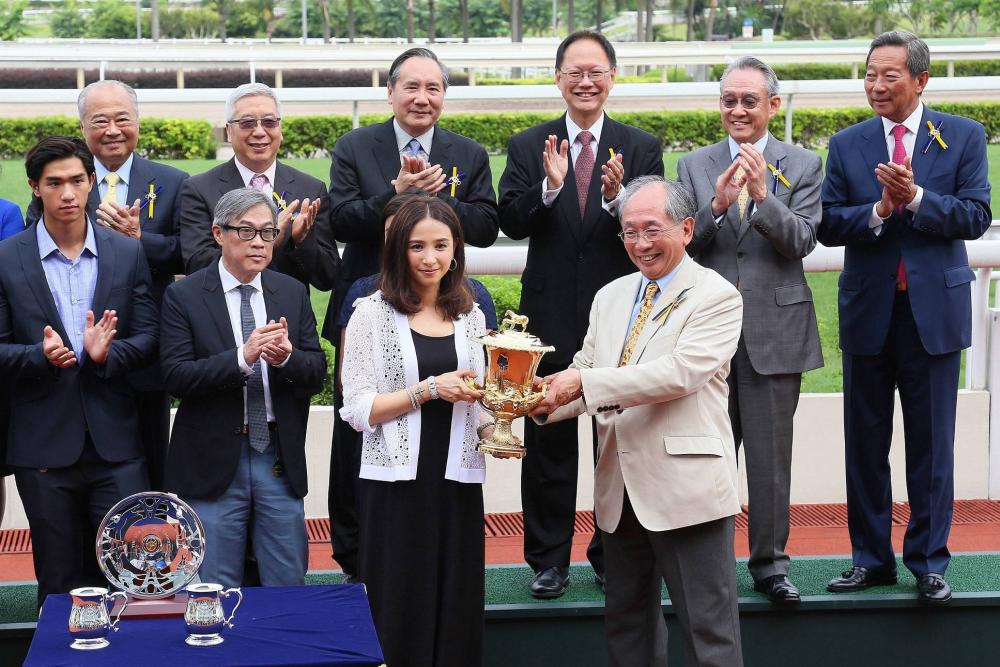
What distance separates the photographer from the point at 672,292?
3902mm

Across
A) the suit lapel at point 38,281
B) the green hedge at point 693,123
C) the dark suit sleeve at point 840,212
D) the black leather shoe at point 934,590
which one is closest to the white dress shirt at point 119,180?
the suit lapel at point 38,281

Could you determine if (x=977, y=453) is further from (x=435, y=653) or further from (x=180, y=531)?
(x=180, y=531)

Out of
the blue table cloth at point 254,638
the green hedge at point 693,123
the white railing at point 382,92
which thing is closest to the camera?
the blue table cloth at point 254,638

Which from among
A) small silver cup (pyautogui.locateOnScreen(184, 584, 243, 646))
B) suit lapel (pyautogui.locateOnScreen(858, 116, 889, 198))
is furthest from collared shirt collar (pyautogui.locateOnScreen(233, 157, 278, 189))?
suit lapel (pyautogui.locateOnScreen(858, 116, 889, 198))

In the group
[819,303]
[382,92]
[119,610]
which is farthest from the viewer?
[819,303]

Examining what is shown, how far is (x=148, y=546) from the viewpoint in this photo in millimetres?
3529

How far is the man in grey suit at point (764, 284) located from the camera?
4750 millimetres

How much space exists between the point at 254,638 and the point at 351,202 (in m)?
1.93

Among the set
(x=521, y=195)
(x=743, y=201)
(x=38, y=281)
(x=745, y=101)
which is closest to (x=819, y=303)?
(x=743, y=201)

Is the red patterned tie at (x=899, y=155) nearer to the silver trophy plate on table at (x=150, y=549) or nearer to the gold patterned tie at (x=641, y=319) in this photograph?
the gold patterned tie at (x=641, y=319)

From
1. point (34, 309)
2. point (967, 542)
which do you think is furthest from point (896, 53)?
point (34, 309)

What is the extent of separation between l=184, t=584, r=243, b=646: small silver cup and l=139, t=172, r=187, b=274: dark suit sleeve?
5.77ft

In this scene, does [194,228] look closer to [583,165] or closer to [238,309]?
[238,309]

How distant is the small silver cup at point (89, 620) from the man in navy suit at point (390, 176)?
5.67 feet
